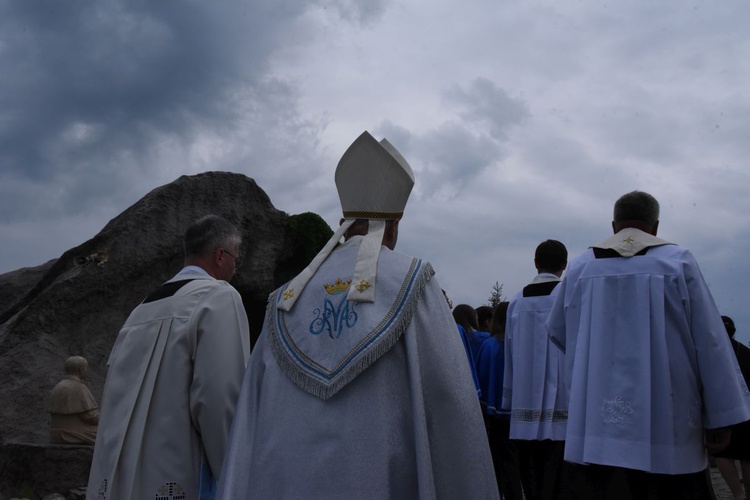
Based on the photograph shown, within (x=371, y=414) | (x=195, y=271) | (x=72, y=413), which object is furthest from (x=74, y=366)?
(x=371, y=414)

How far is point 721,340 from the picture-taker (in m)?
3.71

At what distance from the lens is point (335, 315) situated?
2930mm

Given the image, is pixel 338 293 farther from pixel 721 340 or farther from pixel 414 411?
pixel 721 340

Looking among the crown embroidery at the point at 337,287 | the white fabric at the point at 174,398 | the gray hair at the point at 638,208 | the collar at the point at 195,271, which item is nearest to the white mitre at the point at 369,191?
the crown embroidery at the point at 337,287

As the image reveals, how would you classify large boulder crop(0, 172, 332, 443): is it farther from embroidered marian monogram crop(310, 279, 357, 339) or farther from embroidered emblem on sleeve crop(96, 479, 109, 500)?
embroidered marian monogram crop(310, 279, 357, 339)

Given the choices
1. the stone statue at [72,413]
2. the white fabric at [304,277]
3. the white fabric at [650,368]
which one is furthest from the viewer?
the stone statue at [72,413]

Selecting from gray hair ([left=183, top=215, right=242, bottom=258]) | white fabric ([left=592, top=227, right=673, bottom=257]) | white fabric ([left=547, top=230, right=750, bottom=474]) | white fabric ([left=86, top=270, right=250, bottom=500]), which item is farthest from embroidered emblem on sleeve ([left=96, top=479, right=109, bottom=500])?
white fabric ([left=592, top=227, right=673, bottom=257])

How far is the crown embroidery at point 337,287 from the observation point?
2973 mm

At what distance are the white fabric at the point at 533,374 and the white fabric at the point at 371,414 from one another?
3131mm

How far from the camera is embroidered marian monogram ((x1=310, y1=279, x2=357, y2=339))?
2.89 meters

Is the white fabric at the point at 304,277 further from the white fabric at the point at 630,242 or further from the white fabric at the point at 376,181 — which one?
the white fabric at the point at 630,242

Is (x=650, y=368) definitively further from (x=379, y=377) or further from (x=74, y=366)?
(x=74, y=366)

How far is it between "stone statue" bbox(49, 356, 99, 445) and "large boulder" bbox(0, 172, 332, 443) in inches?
21.7

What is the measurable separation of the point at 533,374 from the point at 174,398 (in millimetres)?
3261
